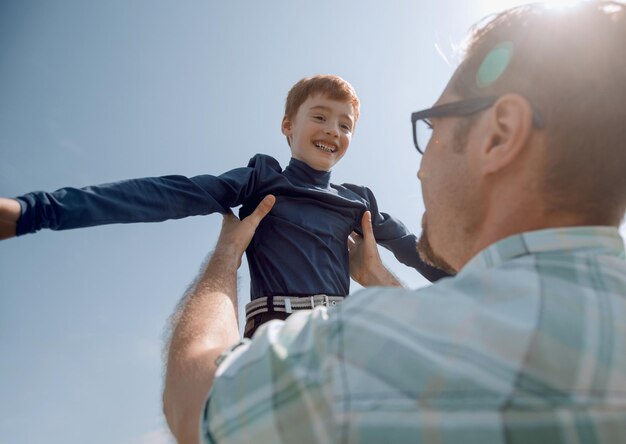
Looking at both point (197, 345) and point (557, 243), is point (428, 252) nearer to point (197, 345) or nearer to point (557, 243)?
point (557, 243)

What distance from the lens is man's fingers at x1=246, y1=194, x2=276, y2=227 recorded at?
3.10 metres

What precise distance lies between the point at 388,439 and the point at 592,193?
959mm

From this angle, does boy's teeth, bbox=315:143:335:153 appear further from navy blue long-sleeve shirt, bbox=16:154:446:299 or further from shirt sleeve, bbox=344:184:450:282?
shirt sleeve, bbox=344:184:450:282

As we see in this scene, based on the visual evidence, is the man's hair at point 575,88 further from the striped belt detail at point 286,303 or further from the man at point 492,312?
the striped belt detail at point 286,303

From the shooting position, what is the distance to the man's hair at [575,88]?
1396mm

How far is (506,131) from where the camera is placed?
1477mm

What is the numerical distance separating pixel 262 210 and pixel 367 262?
2.89 feet

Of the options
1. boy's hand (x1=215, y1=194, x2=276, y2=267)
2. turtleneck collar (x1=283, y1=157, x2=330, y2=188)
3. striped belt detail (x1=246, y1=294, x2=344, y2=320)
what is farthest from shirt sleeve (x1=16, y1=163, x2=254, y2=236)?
striped belt detail (x1=246, y1=294, x2=344, y2=320)

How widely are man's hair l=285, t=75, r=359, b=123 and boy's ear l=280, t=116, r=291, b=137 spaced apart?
0.04m

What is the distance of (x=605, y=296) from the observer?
1.05 m

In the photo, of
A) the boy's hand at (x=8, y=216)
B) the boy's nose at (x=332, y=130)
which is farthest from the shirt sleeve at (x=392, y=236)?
the boy's hand at (x=8, y=216)

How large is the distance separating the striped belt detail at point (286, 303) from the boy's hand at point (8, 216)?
136cm

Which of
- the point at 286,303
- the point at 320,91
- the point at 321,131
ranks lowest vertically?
the point at 286,303

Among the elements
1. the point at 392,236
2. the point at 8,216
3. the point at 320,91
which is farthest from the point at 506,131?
the point at 320,91
